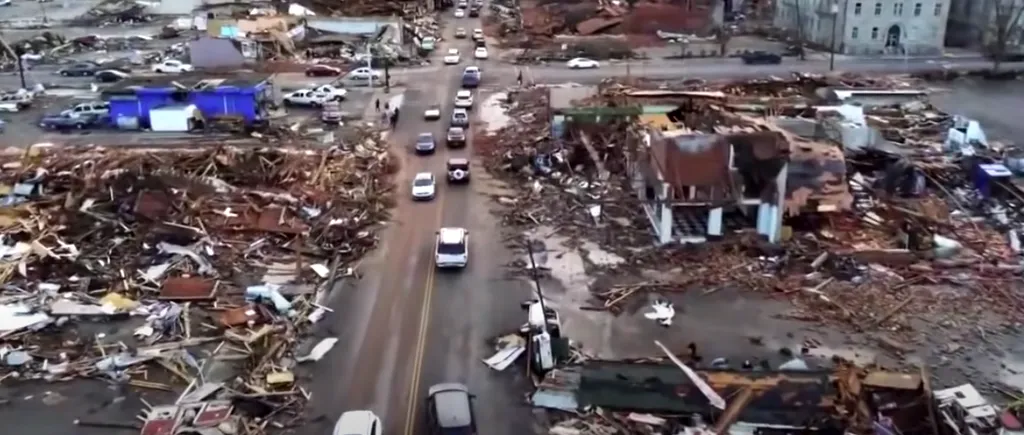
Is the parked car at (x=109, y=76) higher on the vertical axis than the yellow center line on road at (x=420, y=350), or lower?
higher

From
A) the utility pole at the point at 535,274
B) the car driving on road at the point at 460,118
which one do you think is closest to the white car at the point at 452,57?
the car driving on road at the point at 460,118

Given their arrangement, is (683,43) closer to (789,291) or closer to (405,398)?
(789,291)

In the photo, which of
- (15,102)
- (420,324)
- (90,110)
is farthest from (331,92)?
(420,324)

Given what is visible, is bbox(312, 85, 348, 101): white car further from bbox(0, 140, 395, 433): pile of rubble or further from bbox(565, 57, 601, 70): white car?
bbox(565, 57, 601, 70): white car

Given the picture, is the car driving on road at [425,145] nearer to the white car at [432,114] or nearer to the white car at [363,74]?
the white car at [432,114]

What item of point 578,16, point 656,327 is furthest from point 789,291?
point 578,16
